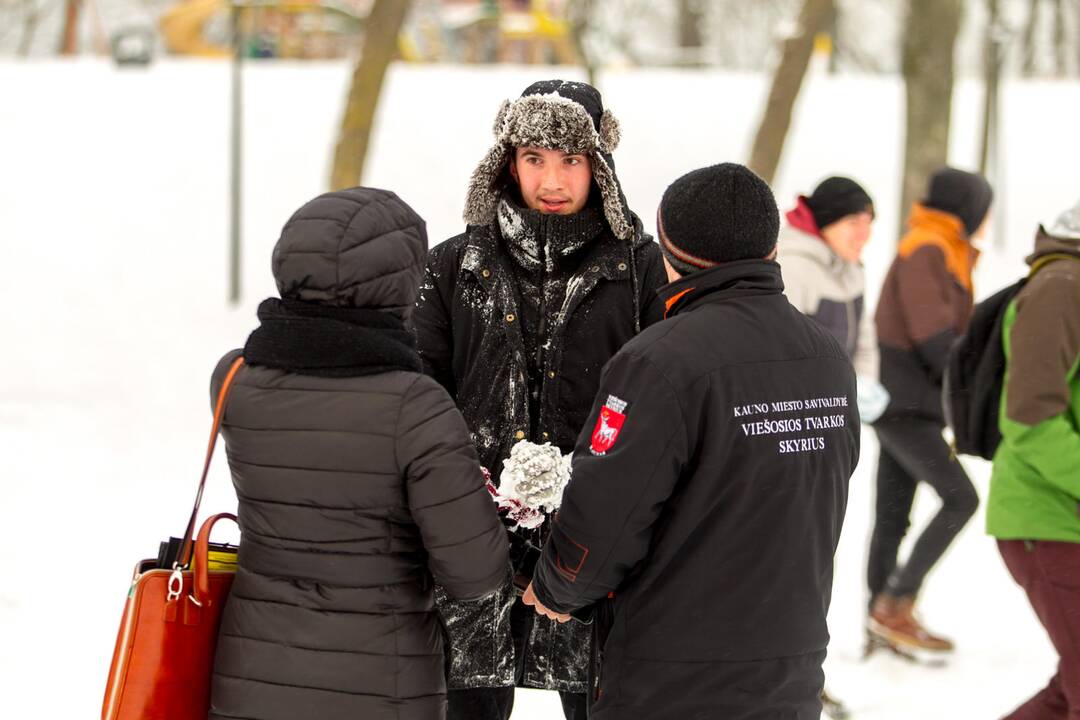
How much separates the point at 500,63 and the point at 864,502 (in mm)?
21145

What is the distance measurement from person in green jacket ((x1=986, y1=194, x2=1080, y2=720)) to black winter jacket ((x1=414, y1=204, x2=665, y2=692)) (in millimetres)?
1156

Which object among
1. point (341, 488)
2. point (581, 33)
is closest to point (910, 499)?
point (341, 488)

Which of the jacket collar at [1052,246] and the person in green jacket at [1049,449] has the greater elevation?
the jacket collar at [1052,246]

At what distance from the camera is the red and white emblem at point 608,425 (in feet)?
8.94

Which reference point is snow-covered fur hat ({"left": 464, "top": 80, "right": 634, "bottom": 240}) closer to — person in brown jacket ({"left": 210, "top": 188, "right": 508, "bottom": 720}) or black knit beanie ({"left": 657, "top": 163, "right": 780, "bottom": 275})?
black knit beanie ({"left": 657, "top": 163, "right": 780, "bottom": 275})

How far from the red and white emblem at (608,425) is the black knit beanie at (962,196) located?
3468mm

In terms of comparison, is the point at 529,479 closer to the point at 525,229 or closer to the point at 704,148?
the point at 525,229

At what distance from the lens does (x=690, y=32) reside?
98.0 feet

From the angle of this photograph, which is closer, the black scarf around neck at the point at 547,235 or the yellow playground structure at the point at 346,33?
the black scarf around neck at the point at 547,235

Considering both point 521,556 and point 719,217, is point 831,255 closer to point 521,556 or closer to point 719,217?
point 521,556

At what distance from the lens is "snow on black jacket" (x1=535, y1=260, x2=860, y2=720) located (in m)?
2.71

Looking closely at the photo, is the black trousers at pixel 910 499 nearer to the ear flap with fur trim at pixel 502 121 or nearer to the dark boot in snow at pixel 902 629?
the dark boot in snow at pixel 902 629

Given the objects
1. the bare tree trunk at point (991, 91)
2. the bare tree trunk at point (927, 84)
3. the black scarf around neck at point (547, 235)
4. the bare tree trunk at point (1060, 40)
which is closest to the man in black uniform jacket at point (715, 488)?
the black scarf around neck at point (547, 235)

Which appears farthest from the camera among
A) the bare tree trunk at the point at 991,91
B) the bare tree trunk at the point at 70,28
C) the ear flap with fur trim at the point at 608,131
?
the bare tree trunk at the point at 70,28
